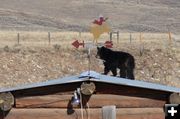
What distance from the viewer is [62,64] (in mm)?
29156

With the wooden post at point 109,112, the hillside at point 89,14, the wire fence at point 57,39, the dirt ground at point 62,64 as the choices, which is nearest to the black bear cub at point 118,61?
the dirt ground at point 62,64

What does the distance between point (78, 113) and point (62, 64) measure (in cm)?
2131

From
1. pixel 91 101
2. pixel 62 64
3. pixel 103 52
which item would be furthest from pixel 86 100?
pixel 62 64

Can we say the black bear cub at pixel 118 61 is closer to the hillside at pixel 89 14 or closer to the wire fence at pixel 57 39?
the wire fence at pixel 57 39

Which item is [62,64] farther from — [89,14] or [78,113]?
[89,14]

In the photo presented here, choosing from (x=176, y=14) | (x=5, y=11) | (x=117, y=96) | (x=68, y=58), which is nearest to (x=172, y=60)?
(x=68, y=58)

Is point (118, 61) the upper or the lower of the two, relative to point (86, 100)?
lower

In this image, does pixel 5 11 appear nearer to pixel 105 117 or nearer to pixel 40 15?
pixel 40 15

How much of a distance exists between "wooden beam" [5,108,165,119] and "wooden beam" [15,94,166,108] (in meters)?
0.05

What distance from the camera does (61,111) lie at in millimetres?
7918

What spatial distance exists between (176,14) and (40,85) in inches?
3349

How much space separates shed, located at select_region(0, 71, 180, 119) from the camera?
25.8 ft

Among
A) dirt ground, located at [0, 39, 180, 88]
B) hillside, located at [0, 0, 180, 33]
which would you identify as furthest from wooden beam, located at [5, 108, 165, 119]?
hillside, located at [0, 0, 180, 33]

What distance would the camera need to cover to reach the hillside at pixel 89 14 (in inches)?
2936
